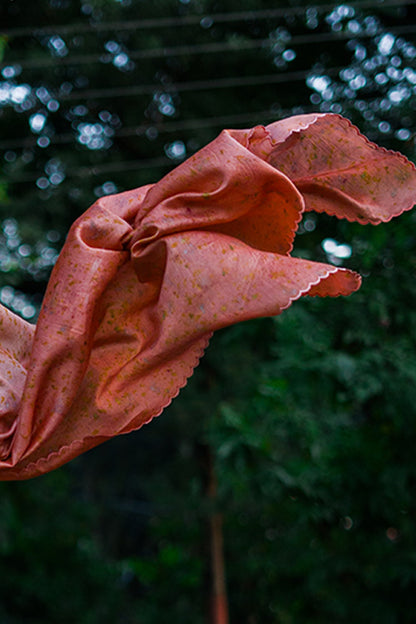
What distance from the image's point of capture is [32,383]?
1.08 meters

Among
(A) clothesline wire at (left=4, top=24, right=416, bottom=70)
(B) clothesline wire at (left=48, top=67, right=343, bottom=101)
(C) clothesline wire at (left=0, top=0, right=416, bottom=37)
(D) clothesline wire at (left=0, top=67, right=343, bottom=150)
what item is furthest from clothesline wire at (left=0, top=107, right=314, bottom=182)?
(C) clothesline wire at (left=0, top=0, right=416, bottom=37)

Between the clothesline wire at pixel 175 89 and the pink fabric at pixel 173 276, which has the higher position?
the pink fabric at pixel 173 276

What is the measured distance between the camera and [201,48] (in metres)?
5.17

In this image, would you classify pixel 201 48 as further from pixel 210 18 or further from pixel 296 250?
pixel 296 250

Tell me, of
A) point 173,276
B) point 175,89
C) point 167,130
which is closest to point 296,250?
point 167,130

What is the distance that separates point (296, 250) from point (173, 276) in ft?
10.2

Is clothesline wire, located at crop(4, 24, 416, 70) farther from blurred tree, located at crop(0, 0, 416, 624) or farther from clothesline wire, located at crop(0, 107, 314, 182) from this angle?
clothesline wire, located at crop(0, 107, 314, 182)

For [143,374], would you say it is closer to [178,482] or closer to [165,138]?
[165,138]

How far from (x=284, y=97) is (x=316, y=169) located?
4286mm

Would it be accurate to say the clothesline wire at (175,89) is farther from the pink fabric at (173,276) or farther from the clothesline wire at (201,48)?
the pink fabric at (173,276)

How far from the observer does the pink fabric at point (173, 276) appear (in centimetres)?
106

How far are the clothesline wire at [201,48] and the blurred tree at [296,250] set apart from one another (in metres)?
0.02

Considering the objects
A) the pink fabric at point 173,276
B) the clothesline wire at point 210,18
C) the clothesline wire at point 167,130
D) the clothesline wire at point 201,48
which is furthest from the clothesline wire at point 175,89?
the pink fabric at point 173,276

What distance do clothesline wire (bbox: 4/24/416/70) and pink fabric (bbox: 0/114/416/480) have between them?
3.92m
